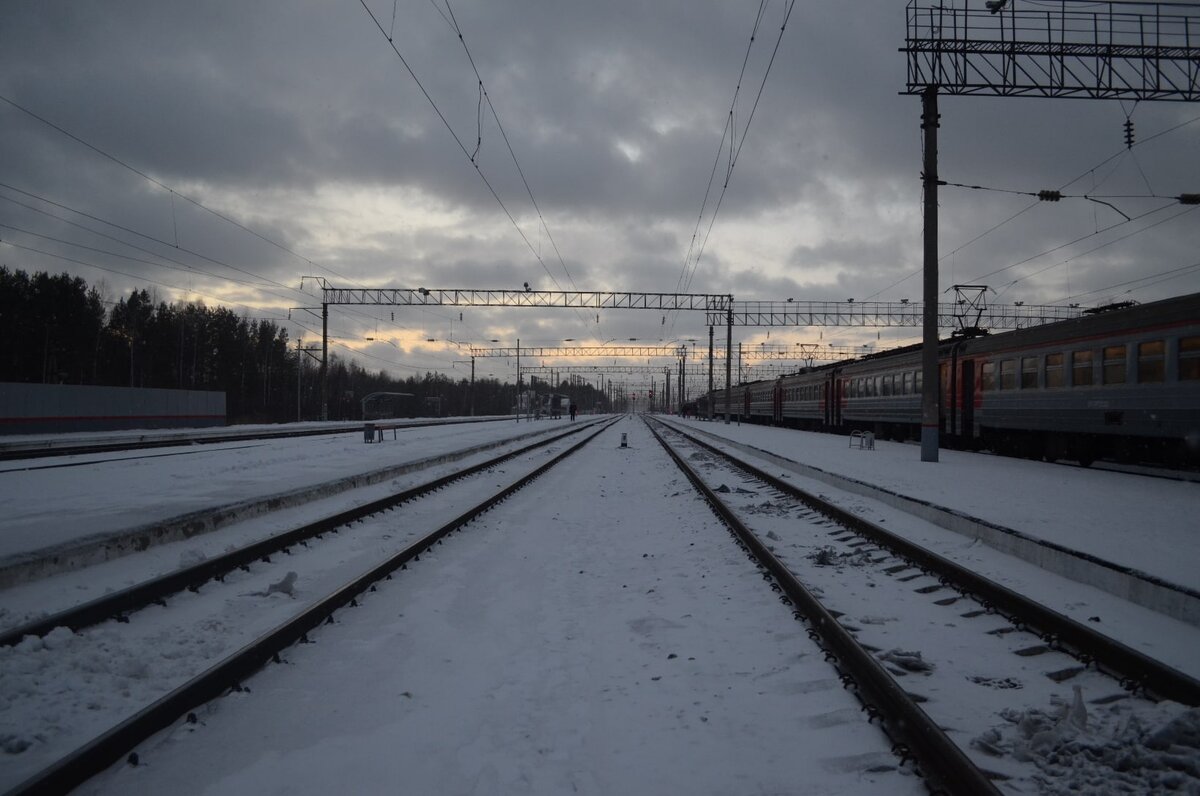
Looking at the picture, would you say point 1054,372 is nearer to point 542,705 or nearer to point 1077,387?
point 1077,387

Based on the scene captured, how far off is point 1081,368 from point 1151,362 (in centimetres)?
213

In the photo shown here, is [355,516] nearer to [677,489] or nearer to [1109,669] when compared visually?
[677,489]

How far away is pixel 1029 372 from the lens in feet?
59.4

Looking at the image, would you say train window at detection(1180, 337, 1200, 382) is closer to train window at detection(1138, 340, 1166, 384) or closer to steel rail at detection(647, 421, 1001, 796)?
train window at detection(1138, 340, 1166, 384)

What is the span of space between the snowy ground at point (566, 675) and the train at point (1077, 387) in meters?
4.72

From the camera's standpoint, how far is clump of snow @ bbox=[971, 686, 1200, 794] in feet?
9.43

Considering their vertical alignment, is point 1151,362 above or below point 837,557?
above

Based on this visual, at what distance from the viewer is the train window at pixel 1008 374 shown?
18.8 m

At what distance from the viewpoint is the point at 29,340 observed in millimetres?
55125

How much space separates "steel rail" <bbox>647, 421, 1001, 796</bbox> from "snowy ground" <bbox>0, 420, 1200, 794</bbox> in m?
0.14

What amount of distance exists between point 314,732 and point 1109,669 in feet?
14.8

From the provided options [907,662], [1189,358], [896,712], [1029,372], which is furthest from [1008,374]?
[896,712]

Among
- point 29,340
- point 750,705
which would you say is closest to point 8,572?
point 750,705

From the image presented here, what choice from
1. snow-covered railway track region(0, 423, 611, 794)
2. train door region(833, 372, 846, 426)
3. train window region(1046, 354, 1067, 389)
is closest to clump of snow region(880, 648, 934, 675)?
snow-covered railway track region(0, 423, 611, 794)
